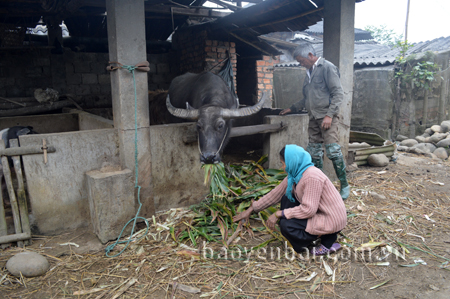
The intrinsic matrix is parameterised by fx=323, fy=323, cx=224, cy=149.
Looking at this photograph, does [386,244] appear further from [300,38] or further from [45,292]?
[300,38]

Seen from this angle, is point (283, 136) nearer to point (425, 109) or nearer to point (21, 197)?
point (21, 197)

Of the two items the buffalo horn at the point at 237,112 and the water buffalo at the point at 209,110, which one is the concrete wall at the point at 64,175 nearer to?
the water buffalo at the point at 209,110

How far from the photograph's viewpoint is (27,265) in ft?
10.2

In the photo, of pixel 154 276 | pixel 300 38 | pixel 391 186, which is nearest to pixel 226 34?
pixel 391 186

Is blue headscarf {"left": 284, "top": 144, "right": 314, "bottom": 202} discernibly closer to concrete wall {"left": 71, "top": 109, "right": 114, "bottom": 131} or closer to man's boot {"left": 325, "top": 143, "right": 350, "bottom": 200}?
man's boot {"left": 325, "top": 143, "right": 350, "bottom": 200}

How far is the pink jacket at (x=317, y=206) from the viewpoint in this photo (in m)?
3.06

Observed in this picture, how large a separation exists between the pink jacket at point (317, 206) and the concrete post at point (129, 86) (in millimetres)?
1945

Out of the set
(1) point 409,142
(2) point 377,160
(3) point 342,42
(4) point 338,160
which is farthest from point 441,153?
(4) point 338,160

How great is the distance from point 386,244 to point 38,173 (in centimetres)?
396

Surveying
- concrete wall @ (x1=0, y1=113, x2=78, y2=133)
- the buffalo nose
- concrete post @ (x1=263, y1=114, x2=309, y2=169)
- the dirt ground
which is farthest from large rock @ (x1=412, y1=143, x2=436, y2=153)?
concrete wall @ (x1=0, y1=113, x2=78, y2=133)

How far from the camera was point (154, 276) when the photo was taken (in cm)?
311

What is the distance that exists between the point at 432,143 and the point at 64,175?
8.84 m

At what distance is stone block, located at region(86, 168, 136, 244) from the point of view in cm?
366

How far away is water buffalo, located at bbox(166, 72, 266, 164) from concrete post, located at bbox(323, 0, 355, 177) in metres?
1.84
